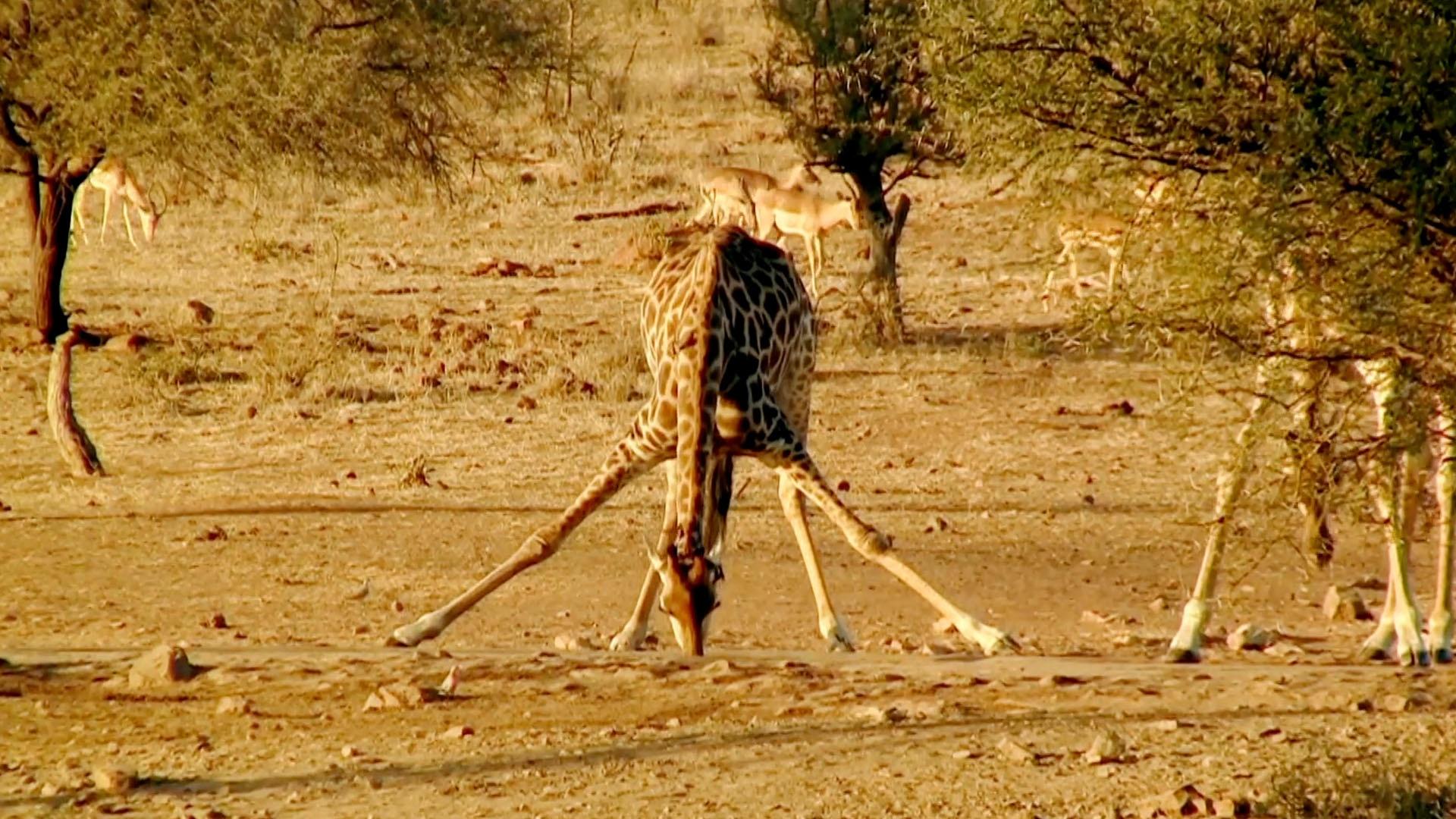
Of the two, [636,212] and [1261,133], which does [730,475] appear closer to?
[1261,133]

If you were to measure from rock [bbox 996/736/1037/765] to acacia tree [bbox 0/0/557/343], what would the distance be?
11906 mm

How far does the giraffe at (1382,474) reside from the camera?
7.66 metres

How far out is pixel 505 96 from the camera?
2169cm

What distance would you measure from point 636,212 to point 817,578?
62.1 ft

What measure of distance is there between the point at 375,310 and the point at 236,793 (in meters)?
15.8

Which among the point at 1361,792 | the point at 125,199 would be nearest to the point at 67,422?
the point at 1361,792

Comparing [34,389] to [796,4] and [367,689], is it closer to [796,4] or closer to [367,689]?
[796,4]

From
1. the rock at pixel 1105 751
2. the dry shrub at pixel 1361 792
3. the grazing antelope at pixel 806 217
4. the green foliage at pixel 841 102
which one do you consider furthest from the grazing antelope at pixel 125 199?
the dry shrub at pixel 1361 792

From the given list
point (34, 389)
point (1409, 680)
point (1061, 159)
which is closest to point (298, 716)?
point (1061, 159)

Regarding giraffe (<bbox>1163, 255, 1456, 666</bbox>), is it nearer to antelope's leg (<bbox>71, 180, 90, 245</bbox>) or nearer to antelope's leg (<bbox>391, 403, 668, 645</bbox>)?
antelope's leg (<bbox>391, 403, 668, 645</bbox>)

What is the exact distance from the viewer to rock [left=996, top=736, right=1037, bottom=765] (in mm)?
7750

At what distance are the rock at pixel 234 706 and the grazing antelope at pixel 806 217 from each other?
50.6 ft

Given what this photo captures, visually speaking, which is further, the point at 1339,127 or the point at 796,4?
the point at 796,4

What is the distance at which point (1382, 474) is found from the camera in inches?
307
